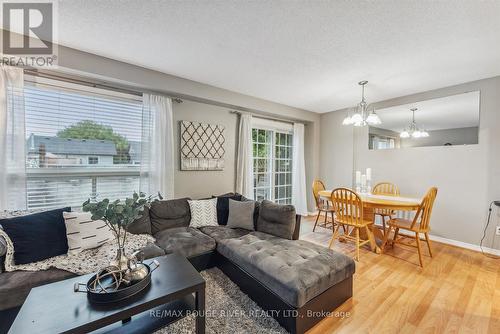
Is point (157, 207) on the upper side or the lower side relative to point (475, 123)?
lower

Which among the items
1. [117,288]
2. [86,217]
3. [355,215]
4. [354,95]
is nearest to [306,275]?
[117,288]

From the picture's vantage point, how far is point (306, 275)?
1604 millimetres

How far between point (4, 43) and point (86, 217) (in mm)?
1838

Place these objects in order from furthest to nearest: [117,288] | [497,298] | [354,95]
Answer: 1. [354,95]
2. [497,298]
3. [117,288]

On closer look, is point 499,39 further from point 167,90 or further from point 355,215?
point 167,90

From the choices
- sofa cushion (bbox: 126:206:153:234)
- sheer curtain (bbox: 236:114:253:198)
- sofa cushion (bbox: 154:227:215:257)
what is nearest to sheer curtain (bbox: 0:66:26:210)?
sofa cushion (bbox: 126:206:153:234)

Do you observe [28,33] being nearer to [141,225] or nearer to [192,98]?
[192,98]

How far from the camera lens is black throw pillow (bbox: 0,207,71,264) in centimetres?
174

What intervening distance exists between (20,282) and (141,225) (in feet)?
3.39

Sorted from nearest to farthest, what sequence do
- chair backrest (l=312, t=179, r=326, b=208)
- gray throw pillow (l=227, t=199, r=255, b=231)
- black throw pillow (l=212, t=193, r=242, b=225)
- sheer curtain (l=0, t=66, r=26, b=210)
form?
sheer curtain (l=0, t=66, r=26, b=210)
gray throw pillow (l=227, t=199, r=255, b=231)
black throw pillow (l=212, t=193, r=242, b=225)
chair backrest (l=312, t=179, r=326, b=208)

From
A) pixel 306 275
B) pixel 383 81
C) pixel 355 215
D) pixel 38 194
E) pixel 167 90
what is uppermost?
pixel 383 81

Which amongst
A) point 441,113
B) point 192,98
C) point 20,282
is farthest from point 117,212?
point 441,113

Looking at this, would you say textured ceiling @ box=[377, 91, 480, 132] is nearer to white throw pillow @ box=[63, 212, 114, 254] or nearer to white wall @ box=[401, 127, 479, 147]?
white wall @ box=[401, 127, 479, 147]

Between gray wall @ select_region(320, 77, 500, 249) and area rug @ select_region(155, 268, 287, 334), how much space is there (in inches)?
130
